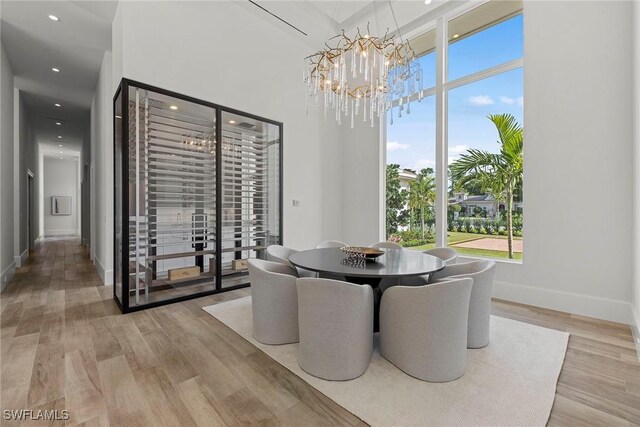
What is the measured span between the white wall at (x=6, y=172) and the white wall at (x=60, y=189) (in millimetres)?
9353

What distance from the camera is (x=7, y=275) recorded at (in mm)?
4355

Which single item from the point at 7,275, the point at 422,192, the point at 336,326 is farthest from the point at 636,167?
the point at 7,275

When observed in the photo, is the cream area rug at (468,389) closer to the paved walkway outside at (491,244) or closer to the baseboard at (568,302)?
the baseboard at (568,302)

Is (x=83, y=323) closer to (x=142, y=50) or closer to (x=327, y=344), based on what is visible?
(x=327, y=344)

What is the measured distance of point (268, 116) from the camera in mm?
4668

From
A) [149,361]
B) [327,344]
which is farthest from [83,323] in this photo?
[327,344]

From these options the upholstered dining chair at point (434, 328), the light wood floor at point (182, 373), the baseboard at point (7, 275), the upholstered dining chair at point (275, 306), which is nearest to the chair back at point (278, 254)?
the upholstered dining chair at point (275, 306)

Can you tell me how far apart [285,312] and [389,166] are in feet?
11.9

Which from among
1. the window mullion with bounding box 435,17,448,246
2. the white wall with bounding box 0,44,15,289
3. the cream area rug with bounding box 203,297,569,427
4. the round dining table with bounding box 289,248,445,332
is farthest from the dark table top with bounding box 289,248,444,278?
the white wall with bounding box 0,44,15,289

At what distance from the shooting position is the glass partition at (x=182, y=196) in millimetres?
3273

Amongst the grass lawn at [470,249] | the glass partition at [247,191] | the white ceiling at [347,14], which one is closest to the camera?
the grass lawn at [470,249]

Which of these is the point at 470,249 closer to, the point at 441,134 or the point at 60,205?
the point at 441,134

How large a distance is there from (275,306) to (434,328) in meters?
1.27

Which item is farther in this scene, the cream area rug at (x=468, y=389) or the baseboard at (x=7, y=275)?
the baseboard at (x=7, y=275)
